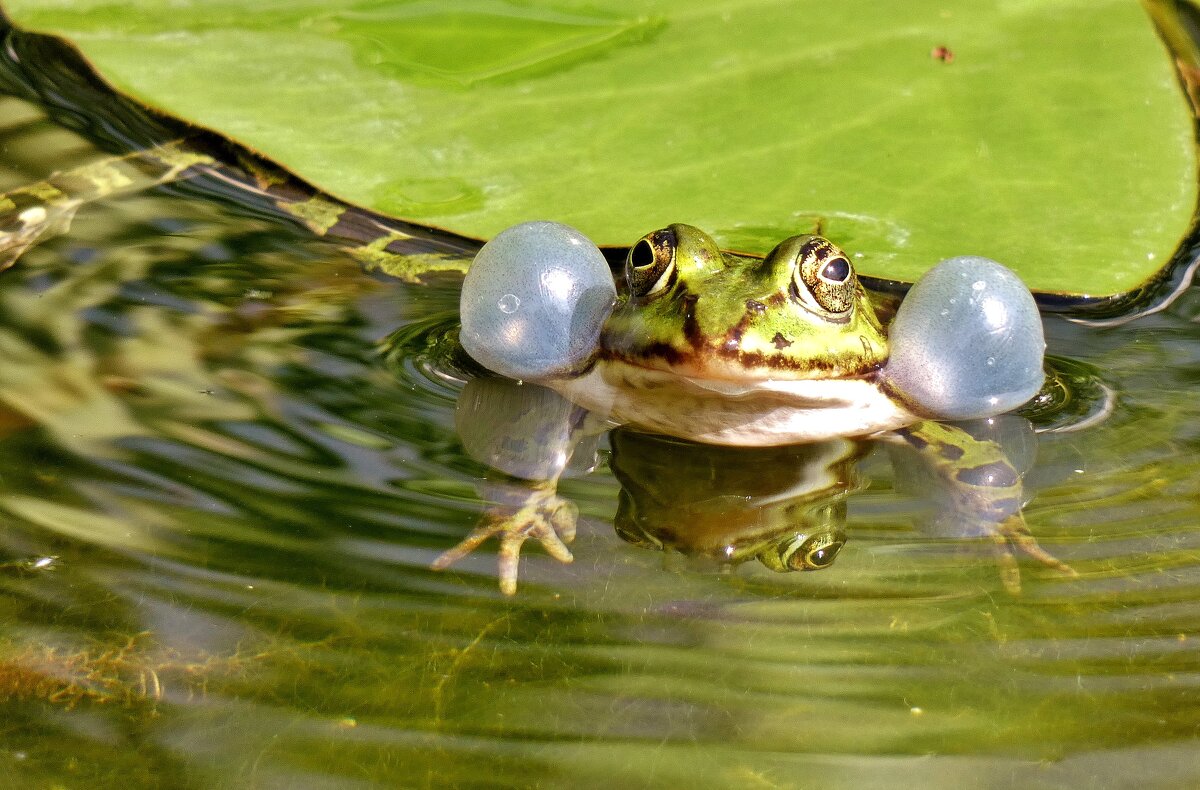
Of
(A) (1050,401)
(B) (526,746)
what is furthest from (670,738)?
(A) (1050,401)

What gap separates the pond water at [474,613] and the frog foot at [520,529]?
22 millimetres

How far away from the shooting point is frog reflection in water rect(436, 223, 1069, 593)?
6.82 feet

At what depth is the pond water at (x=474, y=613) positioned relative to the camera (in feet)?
4.86

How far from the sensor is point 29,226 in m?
3.14

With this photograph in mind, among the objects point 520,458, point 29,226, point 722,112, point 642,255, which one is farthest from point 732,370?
point 29,226

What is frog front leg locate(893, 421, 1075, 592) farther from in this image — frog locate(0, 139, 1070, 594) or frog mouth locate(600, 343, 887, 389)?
frog mouth locate(600, 343, 887, 389)

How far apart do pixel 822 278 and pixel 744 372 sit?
28cm

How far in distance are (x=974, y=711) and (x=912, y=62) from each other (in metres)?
2.14

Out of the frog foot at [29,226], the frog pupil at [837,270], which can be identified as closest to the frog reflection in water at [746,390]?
the frog pupil at [837,270]

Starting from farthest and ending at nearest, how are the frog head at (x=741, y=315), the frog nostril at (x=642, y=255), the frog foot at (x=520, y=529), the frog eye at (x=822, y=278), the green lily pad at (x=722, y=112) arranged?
the green lily pad at (x=722, y=112)
the frog nostril at (x=642, y=255)
the frog eye at (x=822, y=278)
the frog head at (x=741, y=315)
the frog foot at (x=520, y=529)

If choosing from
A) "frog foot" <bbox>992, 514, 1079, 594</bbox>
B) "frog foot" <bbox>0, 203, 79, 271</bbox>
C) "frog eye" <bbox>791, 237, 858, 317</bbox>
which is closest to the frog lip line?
"frog eye" <bbox>791, 237, 858, 317</bbox>

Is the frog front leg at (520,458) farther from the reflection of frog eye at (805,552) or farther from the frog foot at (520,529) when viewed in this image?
the reflection of frog eye at (805,552)

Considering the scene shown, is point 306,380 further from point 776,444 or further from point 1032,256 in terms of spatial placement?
point 1032,256

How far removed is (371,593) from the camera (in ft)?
5.83
